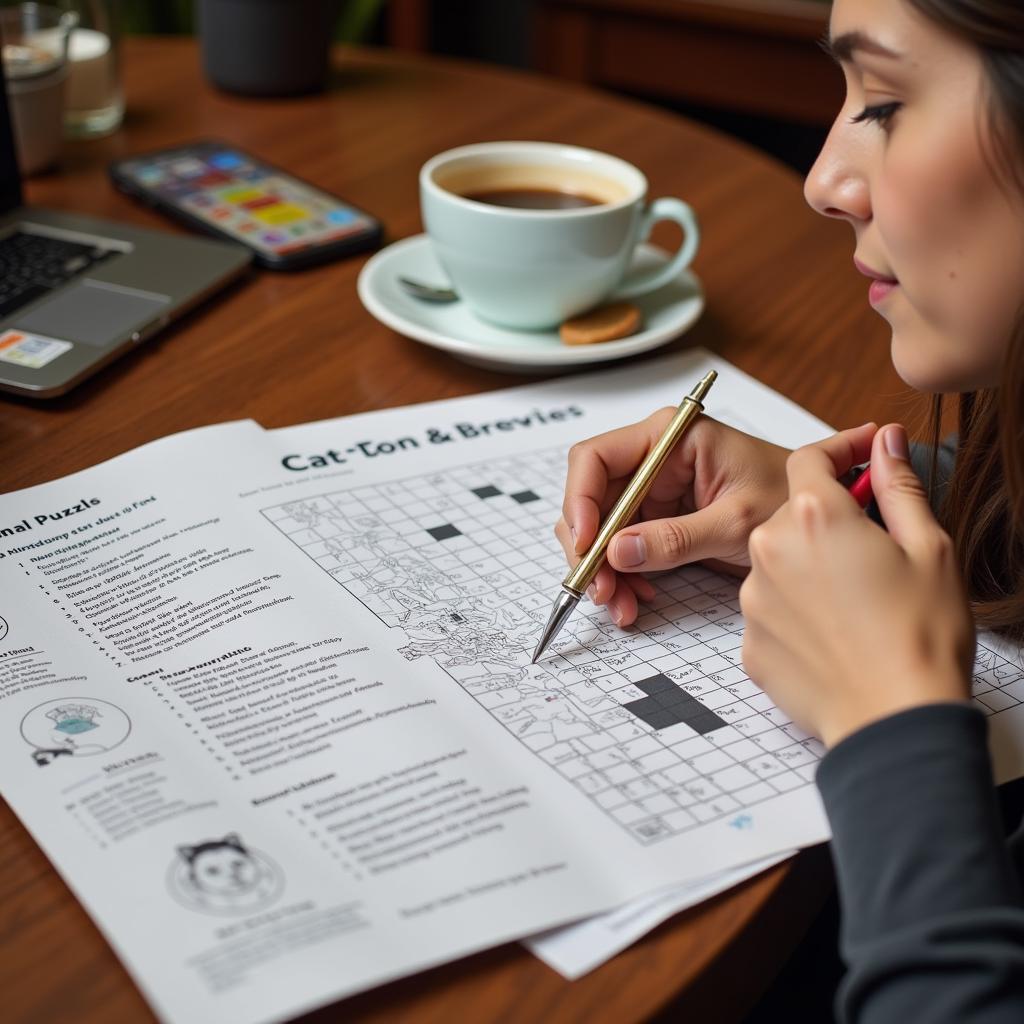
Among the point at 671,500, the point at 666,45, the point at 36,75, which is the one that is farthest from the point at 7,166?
the point at 666,45

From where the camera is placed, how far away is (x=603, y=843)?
0.50 metres

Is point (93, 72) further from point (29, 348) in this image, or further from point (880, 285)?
point (880, 285)

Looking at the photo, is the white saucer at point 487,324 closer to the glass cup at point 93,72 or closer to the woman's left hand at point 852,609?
the woman's left hand at point 852,609

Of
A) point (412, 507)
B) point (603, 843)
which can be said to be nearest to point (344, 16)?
point (412, 507)

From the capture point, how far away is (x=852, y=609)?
55cm

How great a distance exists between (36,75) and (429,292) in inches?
17.6

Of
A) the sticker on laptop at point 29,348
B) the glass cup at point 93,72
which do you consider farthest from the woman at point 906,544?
the glass cup at point 93,72

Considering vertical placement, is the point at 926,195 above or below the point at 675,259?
above

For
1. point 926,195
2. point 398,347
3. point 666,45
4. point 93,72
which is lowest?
point 666,45

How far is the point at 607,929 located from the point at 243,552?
0.31 m

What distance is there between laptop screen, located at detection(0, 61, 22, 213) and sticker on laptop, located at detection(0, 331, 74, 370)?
0.77 feet

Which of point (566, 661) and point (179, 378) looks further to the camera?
point (179, 378)

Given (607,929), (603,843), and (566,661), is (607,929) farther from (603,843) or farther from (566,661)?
(566,661)

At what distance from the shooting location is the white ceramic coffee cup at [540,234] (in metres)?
0.86
